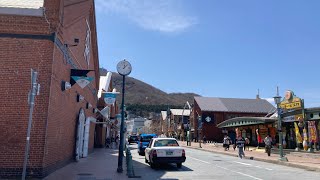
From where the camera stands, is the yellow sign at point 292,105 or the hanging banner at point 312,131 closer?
the hanging banner at point 312,131

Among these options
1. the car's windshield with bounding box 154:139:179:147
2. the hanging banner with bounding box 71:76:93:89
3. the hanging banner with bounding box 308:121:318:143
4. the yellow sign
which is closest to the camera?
the hanging banner with bounding box 71:76:93:89

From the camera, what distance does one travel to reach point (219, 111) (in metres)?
74.8

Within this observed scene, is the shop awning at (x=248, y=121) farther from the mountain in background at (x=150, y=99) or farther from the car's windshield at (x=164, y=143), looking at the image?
the mountain in background at (x=150, y=99)

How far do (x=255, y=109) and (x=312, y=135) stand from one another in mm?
48330

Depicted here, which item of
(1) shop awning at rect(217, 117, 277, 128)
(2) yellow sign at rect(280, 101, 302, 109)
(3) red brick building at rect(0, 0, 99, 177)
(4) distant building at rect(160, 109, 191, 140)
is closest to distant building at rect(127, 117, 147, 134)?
(1) shop awning at rect(217, 117, 277, 128)

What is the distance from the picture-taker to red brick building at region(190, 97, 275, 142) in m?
73.8

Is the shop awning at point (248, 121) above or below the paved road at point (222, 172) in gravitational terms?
above

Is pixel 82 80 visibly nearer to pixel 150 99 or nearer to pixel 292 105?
pixel 292 105

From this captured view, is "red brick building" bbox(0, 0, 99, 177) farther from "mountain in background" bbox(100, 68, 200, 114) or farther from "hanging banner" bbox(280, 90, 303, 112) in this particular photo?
"mountain in background" bbox(100, 68, 200, 114)

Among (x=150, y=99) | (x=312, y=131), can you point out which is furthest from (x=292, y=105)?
(x=150, y=99)

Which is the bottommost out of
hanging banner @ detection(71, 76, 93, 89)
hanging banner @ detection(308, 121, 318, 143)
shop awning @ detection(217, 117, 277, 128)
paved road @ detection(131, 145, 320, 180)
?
paved road @ detection(131, 145, 320, 180)

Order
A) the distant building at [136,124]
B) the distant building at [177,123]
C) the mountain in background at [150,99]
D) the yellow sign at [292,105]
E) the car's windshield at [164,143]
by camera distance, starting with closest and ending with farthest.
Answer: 1. the car's windshield at [164,143]
2. the yellow sign at [292,105]
3. the distant building at [136,124]
4. the distant building at [177,123]
5. the mountain in background at [150,99]

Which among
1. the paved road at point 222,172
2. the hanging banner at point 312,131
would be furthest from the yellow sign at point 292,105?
the paved road at point 222,172

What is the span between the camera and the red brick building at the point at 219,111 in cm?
7375
